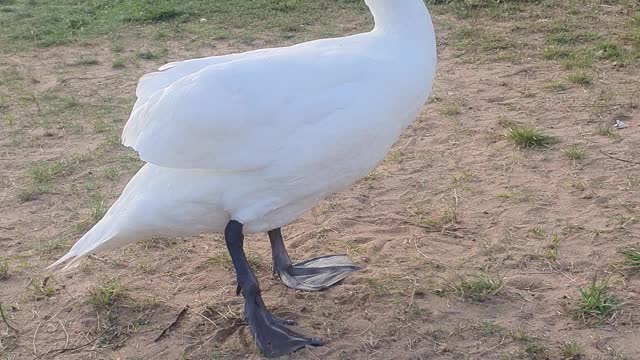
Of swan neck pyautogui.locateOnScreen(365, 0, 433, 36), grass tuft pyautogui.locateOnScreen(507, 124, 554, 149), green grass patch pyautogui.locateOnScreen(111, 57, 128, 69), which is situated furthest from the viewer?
green grass patch pyautogui.locateOnScreen(111, 57, 128, 69)

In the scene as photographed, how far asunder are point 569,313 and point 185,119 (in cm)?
171

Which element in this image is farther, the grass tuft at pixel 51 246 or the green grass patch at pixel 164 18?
the green grass patch at pixel 164 18

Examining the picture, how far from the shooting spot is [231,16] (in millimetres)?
8055

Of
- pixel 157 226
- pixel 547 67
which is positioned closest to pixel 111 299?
pixel 157 226

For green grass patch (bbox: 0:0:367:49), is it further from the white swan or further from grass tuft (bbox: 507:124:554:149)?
the white swan

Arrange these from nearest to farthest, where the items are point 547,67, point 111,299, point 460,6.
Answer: point 111,299 → point 547,67 → point 460,6

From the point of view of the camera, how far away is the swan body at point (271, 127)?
9.45 ft

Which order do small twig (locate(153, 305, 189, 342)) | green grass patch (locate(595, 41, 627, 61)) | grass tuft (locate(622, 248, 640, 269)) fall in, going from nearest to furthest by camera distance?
small twig (locate(153, 305, 189, 342))
grass tuft (locate(622, 248, 640, 269))
green grass patch (locate(595, 41, 627, 61))

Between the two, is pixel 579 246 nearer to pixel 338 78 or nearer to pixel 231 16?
pixel 338 78

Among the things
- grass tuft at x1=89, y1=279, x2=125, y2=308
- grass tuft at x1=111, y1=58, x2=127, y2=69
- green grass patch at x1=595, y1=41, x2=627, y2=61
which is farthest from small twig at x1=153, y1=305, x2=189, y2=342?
green grass patch at x1=595, y1=41, x2=627, y2=61

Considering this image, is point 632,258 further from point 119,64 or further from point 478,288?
point 119,64

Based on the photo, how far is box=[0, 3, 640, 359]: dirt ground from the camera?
320 centimetres

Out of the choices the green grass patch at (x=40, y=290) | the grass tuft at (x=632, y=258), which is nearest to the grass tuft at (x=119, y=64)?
the green grass patch at (x=40, y=290)

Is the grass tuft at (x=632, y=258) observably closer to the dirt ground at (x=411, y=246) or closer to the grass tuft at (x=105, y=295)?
the dirt ground at (x=411, y=246)
